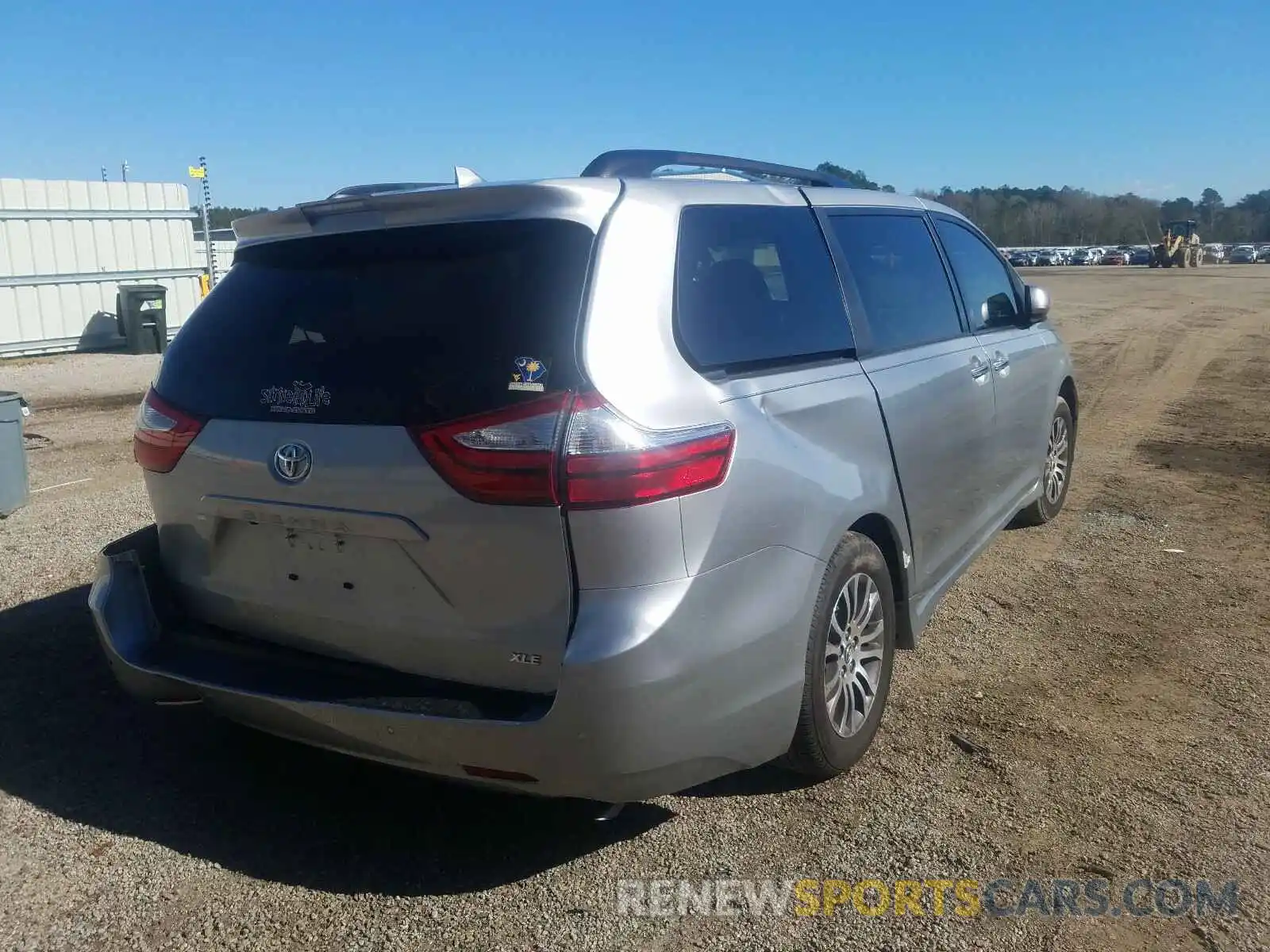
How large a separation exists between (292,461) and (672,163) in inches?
62.4

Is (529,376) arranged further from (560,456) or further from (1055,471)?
→ (1055,471)

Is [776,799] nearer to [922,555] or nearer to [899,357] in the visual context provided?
Result: [922,555]

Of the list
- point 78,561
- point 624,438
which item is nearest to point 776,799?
point 624,438

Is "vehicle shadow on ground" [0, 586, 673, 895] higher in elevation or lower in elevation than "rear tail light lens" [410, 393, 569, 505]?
lower

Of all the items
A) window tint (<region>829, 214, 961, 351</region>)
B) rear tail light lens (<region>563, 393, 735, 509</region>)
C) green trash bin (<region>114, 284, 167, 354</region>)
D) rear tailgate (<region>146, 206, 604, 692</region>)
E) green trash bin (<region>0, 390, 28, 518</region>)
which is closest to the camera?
rear tail light lens (<region>563, 393, 735, 509</region>)

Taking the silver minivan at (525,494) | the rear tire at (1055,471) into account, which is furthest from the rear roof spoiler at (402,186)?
the rear tire at (1055,471)

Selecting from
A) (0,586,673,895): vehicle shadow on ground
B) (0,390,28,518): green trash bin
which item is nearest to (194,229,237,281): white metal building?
(0,390,28,518): green trash bin

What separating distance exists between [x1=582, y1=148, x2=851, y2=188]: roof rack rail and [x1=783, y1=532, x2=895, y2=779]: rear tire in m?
1.33

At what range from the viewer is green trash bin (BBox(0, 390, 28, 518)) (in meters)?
6.85

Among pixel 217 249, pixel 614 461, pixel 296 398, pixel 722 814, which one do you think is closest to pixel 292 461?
pixel 296 398

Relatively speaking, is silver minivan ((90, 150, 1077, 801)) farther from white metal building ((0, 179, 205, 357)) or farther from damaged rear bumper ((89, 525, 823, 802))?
white metal building ((0, 179, 205, 357))

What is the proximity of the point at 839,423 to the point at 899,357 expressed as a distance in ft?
2.54

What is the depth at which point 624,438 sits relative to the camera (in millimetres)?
2598

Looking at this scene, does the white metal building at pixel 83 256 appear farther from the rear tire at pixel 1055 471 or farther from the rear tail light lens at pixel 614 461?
the rear tail light lens at pixel 614 461
